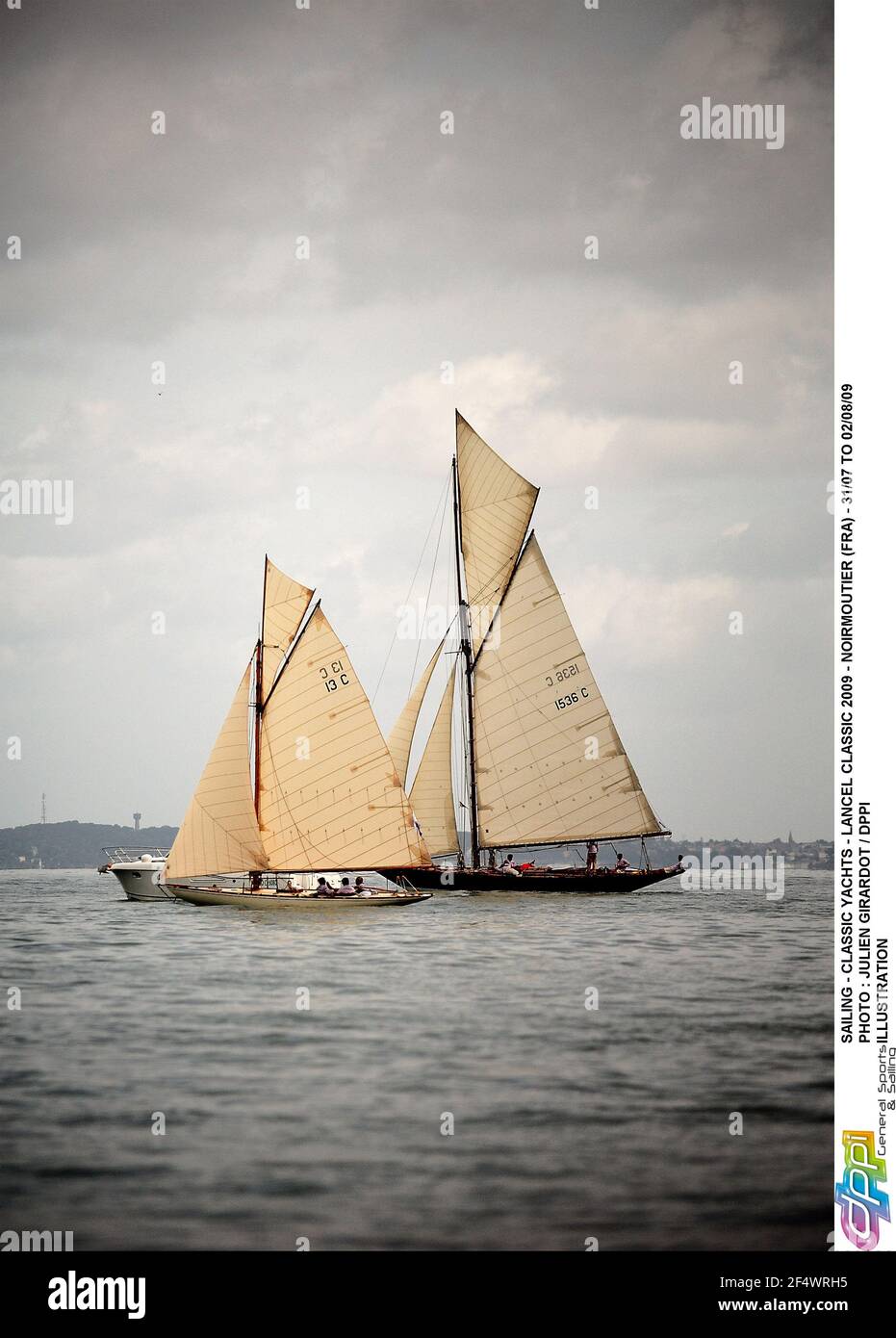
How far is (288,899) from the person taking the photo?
2026 inches

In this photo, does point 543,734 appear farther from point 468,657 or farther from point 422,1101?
point 422,1101

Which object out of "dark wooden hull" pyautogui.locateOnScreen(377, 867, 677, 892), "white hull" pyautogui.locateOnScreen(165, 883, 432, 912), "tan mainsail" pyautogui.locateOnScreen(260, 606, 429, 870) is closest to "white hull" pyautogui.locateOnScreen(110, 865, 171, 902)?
"white hull" pyautogui.locateOnScreen(165, 883, 432, 912)

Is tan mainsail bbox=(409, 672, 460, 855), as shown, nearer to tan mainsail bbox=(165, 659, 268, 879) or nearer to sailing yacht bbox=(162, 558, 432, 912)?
sailing yacht bbox=(162, 558, 432, 912)

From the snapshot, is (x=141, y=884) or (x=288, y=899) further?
(x=141, y=884)

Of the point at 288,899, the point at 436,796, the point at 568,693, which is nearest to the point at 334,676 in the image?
the point at 288,899

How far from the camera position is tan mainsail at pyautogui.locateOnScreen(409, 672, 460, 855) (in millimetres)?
63250

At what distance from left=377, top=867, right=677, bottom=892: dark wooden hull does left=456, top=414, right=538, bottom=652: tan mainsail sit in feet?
35.7

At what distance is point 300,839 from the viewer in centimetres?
4778

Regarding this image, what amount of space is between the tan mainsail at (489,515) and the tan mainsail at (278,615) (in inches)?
533

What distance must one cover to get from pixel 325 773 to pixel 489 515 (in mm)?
18282

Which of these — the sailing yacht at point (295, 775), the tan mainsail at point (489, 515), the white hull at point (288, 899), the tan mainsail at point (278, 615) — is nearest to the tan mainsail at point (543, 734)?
the tan mainsail at point (489, 515)

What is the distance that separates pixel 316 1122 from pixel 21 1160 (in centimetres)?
340
